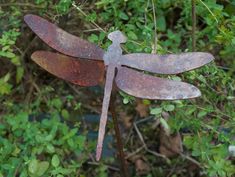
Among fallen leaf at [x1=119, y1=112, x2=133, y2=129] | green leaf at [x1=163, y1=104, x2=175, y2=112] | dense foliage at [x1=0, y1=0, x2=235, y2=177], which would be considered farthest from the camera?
fallen leaf at [x1=119, y1=112, x2=133, y2=129]

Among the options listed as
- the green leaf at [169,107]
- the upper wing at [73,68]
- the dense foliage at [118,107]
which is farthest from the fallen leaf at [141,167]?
the upper wing at [73,68]

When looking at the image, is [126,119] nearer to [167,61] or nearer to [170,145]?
[170,145]

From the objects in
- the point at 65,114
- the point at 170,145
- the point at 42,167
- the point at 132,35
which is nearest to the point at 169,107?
the point at 132,35

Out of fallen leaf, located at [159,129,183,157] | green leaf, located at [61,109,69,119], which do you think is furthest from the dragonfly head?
fallen leaf, located at [159,129,183,157]

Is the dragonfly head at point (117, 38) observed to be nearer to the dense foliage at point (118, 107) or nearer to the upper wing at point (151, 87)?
the upper wing at point (151, 87)

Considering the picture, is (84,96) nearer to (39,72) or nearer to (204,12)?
(39,72)

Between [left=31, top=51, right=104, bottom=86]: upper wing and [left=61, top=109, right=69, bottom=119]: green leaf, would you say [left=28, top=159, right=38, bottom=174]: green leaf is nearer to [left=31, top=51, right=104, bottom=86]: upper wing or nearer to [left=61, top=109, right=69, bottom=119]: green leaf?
[left=31, top=51, right=104, bottom=86]: upper wing
